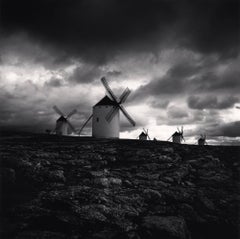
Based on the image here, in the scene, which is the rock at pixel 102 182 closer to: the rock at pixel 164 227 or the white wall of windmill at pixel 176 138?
the rock at pixel 164 227

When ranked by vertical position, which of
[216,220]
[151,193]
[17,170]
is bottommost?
[216,220]

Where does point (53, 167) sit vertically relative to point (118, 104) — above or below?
below

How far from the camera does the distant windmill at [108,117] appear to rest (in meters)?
55.2

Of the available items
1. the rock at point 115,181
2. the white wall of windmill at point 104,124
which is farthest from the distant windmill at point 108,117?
the rock at point 115,181

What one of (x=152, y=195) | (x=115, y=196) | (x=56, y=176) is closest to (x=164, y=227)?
(x=115, y=196)

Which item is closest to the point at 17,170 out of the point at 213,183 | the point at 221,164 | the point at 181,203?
the point at 181,203

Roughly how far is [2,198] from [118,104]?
38.4 m

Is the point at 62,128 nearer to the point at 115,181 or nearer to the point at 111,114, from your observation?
the point at 111,114

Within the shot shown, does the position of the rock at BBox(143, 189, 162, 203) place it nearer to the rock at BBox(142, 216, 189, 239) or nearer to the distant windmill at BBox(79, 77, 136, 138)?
the rock at BBox(142, 216, 189, 239)

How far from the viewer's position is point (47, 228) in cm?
1606

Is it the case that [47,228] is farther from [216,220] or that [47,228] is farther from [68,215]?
[216,220]

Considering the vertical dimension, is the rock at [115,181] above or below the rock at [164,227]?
above

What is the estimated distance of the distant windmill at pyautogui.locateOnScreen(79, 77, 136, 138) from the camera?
55.2 metres

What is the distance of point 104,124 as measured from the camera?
55219mm
